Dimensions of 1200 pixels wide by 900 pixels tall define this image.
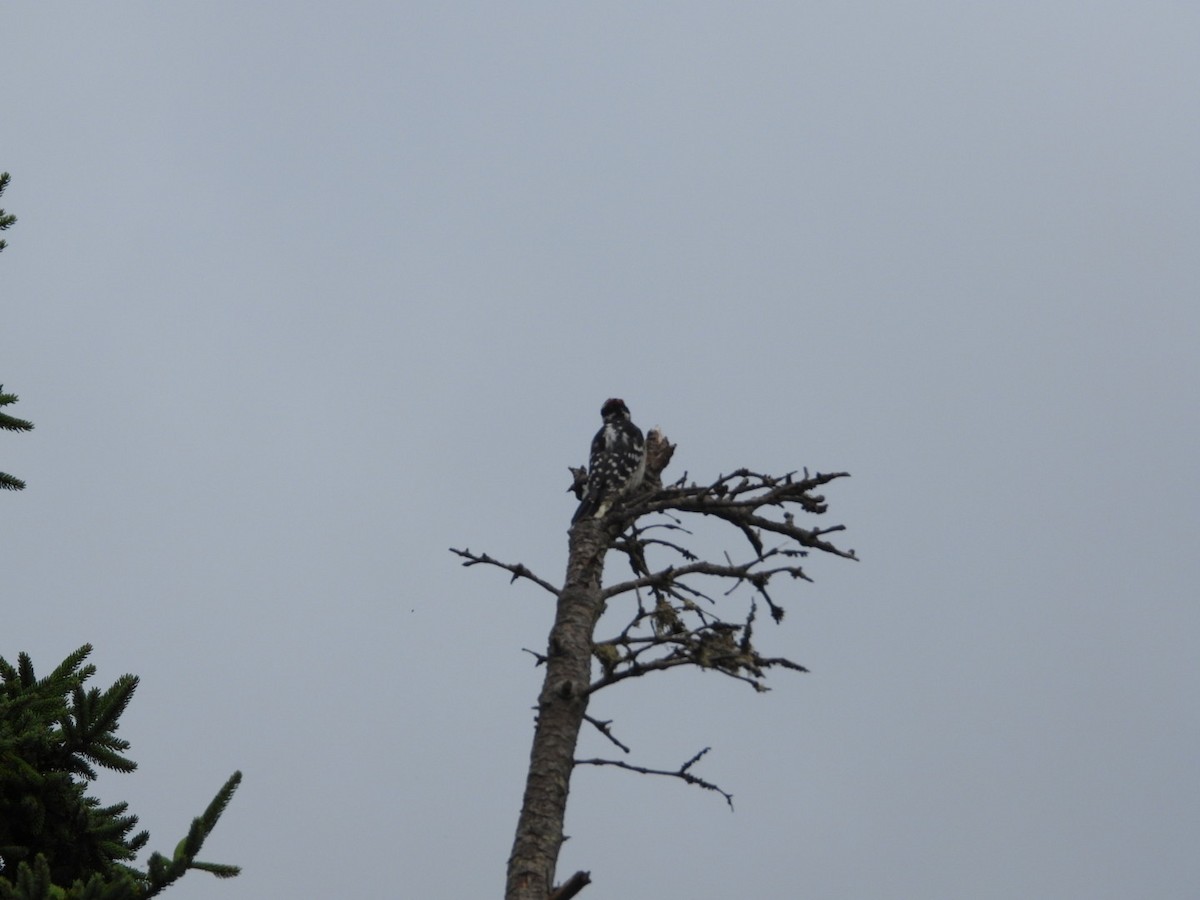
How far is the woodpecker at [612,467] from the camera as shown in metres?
8.32

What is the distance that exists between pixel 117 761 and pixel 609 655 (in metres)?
2.77

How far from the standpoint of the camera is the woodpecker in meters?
8.32

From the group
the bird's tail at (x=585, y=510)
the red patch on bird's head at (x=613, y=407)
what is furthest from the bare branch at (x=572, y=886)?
the red patch on bird's head at (x=613, y=407)

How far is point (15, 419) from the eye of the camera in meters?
5.97

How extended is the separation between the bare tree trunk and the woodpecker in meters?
0.35

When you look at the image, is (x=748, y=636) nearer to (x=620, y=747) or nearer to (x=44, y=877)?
(x=620, y=747)

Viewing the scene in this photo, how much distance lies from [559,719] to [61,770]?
103 inches

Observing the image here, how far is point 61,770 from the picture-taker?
557 cm

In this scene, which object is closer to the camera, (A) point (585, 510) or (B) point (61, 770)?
(B) point (61, 770)

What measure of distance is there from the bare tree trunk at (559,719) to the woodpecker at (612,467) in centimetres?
35

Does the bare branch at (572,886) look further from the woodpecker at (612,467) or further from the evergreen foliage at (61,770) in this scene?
the woodpecker at (612,467)

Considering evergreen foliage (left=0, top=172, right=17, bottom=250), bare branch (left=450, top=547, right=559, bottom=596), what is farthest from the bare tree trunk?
evergreen foliage (left=0, top=172, right=17, bottom=250)

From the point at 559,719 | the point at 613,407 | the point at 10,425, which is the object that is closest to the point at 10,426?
the point at 10,425

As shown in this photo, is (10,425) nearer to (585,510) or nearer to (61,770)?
(61,770)
